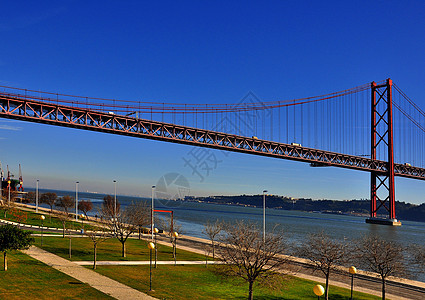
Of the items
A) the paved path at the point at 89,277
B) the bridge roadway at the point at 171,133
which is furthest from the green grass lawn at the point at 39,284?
the bridge roadway at the point at 171,133

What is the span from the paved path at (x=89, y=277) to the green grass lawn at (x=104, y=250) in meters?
1.40

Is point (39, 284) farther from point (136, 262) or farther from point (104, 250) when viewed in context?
point (104, 250)

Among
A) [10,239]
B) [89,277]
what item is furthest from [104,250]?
[10,239]

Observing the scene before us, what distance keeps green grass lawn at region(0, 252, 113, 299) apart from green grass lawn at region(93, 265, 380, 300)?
2778 mm

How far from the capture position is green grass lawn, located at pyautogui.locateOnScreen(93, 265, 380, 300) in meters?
22.4

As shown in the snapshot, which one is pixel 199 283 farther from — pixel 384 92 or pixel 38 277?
pixel 384 92

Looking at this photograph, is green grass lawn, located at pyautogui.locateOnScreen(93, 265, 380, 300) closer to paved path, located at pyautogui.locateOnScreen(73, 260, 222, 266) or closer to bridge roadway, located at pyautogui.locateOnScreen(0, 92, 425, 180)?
Answer: paved path, located at pyautogui.locateOnScreen(73, 260, 222, 266)

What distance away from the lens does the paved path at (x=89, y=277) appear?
2069cm

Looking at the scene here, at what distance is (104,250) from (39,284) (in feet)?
45.0

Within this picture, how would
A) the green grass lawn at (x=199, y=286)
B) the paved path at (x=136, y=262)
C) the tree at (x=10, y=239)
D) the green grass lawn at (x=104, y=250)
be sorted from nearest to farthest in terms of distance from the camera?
1. the green grass lawn at (x=199, y=286)
2. the tree at (x=10, y=239)
3. the paved path at (x=136, y=262)
4. the green grass lawn at (x=104, y=250)

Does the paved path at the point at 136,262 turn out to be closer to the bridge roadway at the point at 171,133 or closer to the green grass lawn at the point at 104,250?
the green grass lawn at the point at 104,250

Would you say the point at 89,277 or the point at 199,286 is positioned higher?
the point at 89,277

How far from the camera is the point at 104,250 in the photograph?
35.2 metres

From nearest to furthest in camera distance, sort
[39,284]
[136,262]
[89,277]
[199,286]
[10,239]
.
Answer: [39,284] < [10,239] < [89,277] < [199,286] < [136,262]
